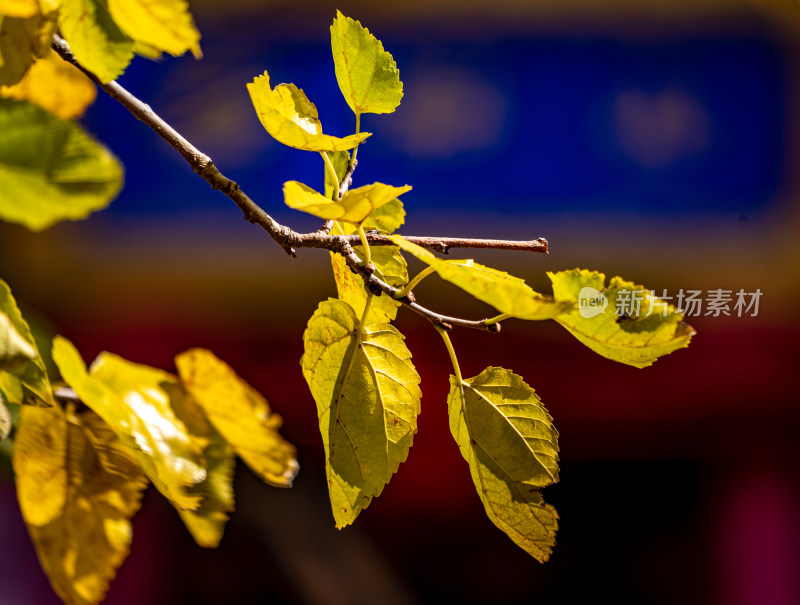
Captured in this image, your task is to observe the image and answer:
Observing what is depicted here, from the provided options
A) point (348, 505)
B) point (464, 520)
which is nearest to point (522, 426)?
point (348, 505)

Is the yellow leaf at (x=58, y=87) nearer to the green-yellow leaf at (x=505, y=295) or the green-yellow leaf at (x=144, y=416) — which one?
the green-yellow leaf at (x=144, y=416)

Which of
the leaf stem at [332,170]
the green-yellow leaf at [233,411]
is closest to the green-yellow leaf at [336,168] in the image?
the leaf stem at [332,170]

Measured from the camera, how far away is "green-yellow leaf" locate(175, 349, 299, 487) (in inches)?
12.3

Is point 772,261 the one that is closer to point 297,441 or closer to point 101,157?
point 297,441

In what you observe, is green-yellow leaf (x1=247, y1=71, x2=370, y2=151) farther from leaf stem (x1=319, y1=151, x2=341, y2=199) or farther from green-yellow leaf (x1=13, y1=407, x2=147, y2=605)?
green-yellow leaf (x1=13, y1=407, x2=147, y2=605)

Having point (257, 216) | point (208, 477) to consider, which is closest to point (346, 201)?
point (257, 216)

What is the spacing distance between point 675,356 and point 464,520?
0.44 metres

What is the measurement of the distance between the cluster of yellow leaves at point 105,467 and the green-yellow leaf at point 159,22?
133 millimetres

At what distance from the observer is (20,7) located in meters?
0.16

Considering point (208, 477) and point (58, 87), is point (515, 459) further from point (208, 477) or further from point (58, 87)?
point (58, 87)

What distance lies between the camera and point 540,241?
239 mm

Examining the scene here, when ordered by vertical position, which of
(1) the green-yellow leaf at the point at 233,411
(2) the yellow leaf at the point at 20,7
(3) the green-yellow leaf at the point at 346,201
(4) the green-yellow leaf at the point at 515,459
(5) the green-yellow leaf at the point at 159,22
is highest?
(5) the green-yellow leaf at the point at 159,22

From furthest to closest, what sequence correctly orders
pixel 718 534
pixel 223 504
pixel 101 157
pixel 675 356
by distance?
pixel 718 534 < pixel 675 356 < pixel 223 504 < pixel 101 157

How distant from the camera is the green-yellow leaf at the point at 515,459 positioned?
0.22m
